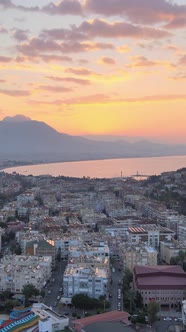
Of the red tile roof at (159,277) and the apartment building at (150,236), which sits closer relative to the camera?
the red tile roof at (159,277)

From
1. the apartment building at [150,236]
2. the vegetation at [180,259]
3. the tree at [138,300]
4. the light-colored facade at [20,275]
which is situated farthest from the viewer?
the apartment building at [150,236]

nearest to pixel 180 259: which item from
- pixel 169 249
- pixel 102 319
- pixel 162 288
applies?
pixel 169 249

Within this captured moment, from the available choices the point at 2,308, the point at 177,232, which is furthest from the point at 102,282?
the point at 177,232

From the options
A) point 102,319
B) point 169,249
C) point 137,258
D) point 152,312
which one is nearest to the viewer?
point 102,319

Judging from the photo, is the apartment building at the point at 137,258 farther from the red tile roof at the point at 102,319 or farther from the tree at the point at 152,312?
the red tile roof at the point at 102,319

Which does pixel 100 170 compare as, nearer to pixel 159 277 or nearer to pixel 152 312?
pixel 159 277

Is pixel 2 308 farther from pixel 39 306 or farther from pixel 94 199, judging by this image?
pixel 94 199

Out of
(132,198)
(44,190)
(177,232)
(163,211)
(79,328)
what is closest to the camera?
(79,328)

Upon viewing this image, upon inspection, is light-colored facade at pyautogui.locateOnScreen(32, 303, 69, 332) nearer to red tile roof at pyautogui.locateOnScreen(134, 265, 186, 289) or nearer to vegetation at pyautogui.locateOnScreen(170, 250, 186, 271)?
red tile roof at pyautogui.locateOnScreen(134, 265, 186, 289)

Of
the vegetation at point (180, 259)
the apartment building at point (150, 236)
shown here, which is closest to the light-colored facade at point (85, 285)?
the vegetation at point (180, 259)

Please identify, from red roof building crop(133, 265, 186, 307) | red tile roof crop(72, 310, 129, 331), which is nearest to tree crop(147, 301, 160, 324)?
red tile roof crop(72, 310, 129, 331)

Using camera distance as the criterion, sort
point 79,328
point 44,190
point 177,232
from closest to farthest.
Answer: point 79,328 < point 177,232 < point 44,190
